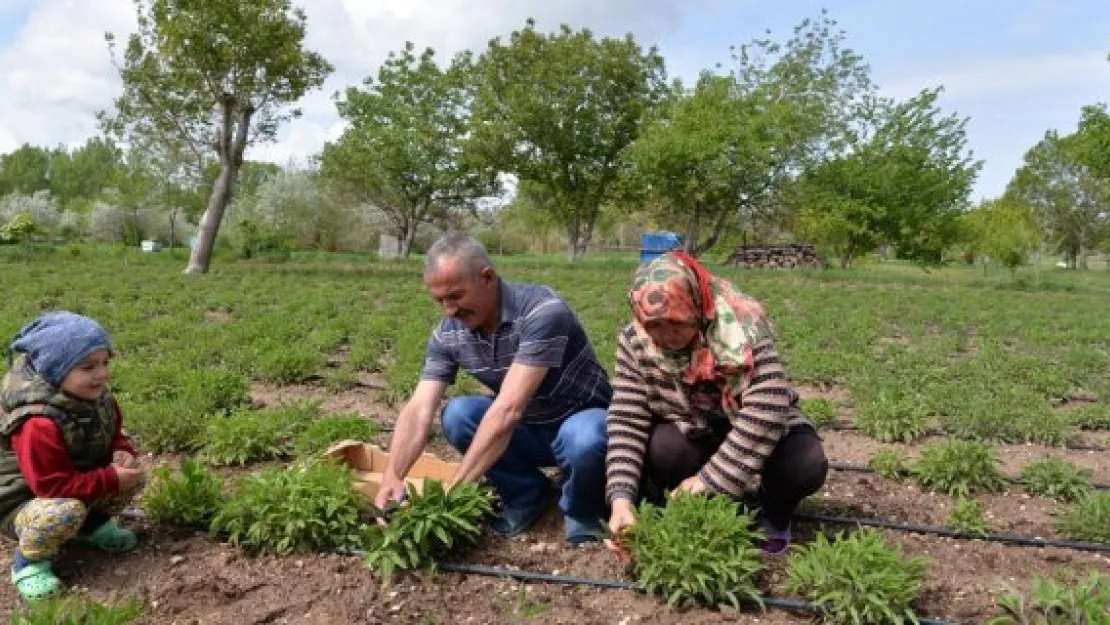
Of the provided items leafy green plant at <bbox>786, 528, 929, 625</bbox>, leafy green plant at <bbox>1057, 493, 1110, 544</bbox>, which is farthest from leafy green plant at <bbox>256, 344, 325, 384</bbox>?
leafy green plant at <bbox>1057, 493, 1110, 544</bbox>

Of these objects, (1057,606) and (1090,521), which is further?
(1090,521)

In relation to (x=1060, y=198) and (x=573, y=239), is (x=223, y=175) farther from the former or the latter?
(x=1060, y=198)

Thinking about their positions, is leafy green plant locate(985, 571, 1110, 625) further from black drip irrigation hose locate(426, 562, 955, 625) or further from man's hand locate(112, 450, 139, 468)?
man's hand locate(112, 450, 139, 468)

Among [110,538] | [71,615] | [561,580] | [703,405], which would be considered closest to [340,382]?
[110,538]

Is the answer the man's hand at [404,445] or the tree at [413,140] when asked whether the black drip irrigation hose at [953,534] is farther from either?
the tree at [413,140]

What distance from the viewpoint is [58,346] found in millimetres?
3248

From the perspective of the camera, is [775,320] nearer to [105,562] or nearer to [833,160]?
[105,562]

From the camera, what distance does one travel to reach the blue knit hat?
10.7ft

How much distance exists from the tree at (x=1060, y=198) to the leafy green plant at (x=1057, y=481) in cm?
6573

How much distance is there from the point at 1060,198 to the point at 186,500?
71080 mm

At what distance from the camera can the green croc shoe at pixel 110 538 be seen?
3711 mm

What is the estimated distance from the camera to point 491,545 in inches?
151

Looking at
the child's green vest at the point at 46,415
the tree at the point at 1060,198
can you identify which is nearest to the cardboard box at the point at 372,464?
the child's green vest at the point at 46,415

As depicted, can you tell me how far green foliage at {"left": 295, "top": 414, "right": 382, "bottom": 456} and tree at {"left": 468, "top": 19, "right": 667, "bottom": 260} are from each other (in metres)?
31.5
